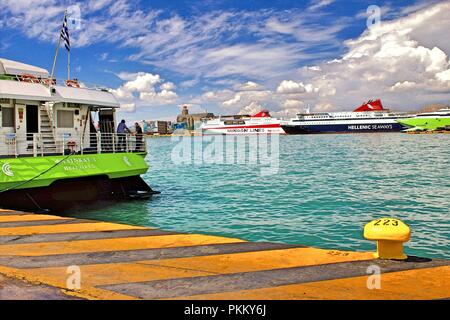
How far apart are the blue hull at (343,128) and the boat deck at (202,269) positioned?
473ft

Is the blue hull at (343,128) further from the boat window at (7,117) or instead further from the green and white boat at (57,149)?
the boat window at (7,117)

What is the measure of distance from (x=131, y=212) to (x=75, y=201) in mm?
2458

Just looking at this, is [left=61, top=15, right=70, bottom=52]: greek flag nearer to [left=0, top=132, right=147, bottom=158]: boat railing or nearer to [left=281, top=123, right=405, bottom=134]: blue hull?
[left=0, top=132, right=147, bottom=158]: boat railing

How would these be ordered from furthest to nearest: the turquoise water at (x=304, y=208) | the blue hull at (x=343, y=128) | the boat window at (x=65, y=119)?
the blue hull at (x=343, y=128), the boat window at (x=65, y=119), the turquoise water at (x=304, y=208)

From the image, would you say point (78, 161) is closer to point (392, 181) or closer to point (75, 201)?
point (75, 201)

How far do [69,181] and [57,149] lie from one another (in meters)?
1.90

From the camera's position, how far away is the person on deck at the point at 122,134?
62.7 feet

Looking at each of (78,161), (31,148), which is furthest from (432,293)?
(31,148)

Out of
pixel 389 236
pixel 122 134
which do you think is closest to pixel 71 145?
pixel 122 134

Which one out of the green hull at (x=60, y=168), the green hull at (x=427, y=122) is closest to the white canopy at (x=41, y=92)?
the green hull at (x=60, y=168)

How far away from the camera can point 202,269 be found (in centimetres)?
543

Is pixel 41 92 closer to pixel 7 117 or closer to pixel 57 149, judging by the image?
pixel 7 117
